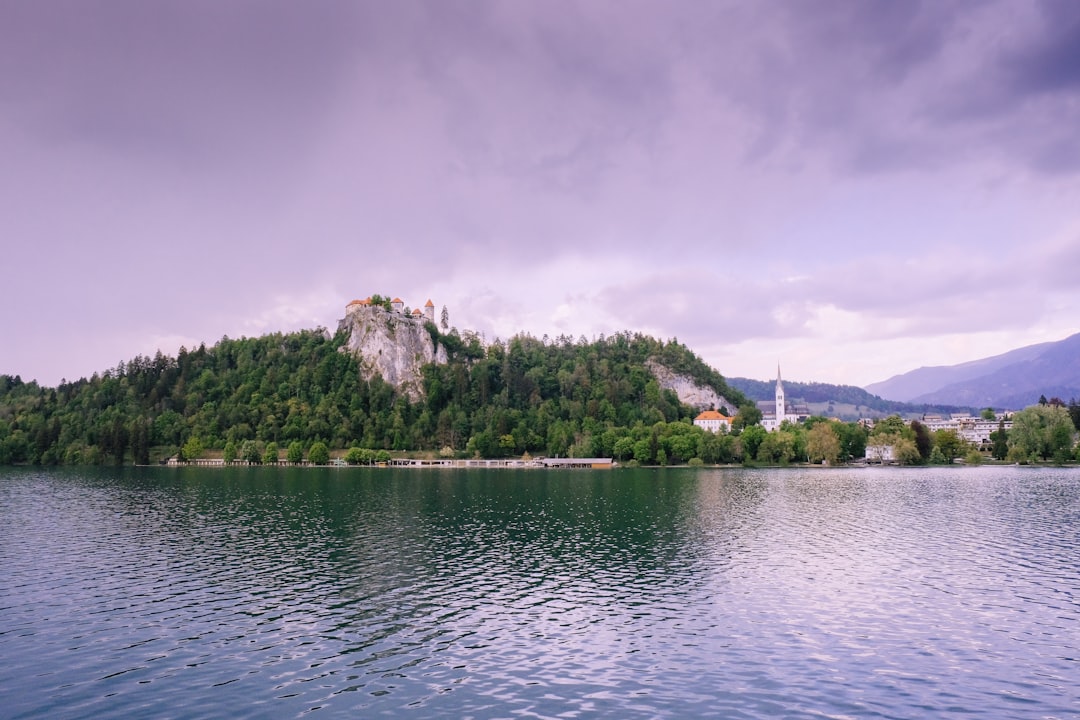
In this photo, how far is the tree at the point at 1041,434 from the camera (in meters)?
160

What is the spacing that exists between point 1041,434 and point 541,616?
181m

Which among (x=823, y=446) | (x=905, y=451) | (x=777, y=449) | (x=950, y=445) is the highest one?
(x=823, y=446)

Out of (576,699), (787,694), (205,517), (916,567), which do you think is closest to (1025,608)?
(916,567)

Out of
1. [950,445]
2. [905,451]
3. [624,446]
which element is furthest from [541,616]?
[950,445]

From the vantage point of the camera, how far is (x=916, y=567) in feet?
140

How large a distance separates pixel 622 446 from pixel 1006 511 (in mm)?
118805

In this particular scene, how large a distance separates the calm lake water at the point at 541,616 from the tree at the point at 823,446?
109448 mm

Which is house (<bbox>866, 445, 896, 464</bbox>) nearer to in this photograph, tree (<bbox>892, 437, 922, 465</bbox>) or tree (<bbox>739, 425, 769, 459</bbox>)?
tree (<bbox>892, 437, 922, 465</bbox>)

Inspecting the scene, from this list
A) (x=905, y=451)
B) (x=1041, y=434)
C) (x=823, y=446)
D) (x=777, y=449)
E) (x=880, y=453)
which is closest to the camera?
(x=1041, y=434)

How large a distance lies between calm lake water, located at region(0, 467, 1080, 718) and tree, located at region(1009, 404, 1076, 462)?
119317mm

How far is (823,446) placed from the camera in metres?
174

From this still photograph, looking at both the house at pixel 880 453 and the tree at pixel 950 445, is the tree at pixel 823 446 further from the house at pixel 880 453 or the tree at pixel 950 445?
the tree at pixel 950 445

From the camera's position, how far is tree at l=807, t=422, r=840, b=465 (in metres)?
174

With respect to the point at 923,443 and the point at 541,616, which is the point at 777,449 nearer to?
the point at 923,443
